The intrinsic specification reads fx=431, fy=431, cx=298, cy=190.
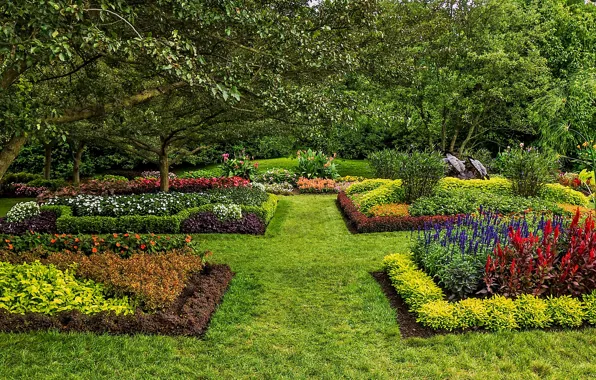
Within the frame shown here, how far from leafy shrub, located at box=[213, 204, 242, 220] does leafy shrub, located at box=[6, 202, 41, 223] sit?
4076 millimetres

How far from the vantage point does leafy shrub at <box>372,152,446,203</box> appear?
10.4m

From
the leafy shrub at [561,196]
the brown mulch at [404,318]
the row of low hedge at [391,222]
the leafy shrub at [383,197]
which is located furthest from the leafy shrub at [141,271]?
the leafy shrub at [561,196]

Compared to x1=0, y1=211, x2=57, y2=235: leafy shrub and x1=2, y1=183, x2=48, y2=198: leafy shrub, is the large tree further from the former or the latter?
x1=2, y1=183, x2=48, y2=198: leafy shrub

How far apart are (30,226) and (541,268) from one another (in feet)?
31.0

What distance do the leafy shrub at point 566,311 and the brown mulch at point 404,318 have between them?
127cm

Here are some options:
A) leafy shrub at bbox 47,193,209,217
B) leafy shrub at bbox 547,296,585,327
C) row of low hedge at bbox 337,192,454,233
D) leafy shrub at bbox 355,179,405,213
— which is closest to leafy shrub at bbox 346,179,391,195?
leafy shrub at bbox 355,179,405,213

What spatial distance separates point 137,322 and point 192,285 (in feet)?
4.04

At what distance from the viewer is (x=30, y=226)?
9.16 metres

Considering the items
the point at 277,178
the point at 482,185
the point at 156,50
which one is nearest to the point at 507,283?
the point at 156,50

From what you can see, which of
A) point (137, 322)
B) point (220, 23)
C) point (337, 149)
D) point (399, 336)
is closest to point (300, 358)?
point (399, 336)

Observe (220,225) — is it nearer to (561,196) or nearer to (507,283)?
(507,283)

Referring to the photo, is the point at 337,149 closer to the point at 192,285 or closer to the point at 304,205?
the point at 304,205

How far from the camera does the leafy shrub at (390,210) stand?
9852 millimetres

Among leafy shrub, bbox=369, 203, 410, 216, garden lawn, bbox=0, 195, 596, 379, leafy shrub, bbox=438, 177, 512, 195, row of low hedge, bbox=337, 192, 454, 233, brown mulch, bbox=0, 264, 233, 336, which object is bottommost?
garden lawn, bbox=0, 195, 596, 379
